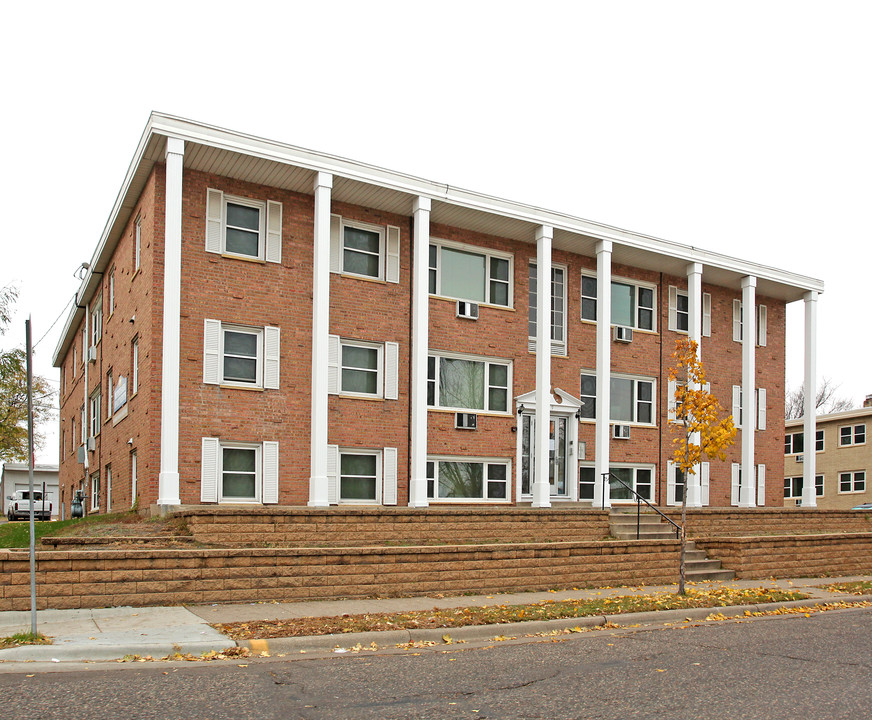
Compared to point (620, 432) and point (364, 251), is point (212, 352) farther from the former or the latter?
point (620, 432)

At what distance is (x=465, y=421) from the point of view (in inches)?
831

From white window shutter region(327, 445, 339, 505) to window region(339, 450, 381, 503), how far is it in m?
0.17

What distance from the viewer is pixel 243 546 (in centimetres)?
1347

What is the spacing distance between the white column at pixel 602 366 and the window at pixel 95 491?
528 inches

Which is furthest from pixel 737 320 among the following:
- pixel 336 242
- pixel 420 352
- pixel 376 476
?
pixel 336 242

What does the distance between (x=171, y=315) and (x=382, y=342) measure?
530 centimetres

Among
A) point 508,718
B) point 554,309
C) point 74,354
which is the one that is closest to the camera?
point 508,718

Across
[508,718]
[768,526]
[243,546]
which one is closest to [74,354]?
[243,546]

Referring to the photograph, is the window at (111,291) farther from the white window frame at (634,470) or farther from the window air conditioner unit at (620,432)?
the window air conditioner unit at (620,432)

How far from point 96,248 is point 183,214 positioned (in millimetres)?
7262

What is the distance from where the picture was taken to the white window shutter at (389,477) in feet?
64.9

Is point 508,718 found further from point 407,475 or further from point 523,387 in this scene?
point 523,387

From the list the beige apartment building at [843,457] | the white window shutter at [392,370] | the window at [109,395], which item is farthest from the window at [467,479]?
the beige apartment building at [843,457]

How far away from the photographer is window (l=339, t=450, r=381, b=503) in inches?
766
